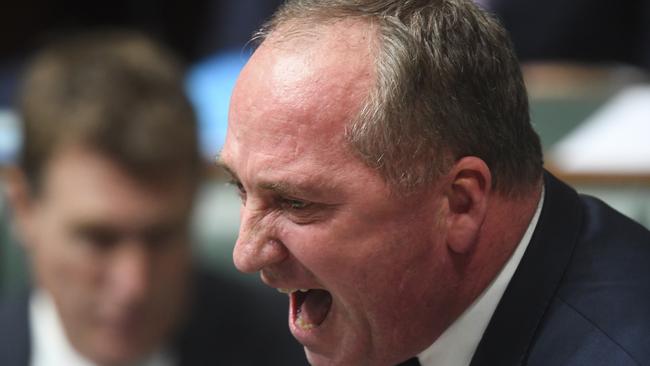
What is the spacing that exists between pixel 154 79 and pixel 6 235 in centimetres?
42

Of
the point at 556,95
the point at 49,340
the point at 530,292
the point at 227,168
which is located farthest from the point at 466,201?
the point at 556,95

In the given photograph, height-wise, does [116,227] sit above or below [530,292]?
below

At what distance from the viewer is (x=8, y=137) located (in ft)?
8.06

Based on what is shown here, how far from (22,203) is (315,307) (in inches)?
45.0

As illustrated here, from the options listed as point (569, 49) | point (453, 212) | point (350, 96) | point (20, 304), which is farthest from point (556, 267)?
point (569, 49)

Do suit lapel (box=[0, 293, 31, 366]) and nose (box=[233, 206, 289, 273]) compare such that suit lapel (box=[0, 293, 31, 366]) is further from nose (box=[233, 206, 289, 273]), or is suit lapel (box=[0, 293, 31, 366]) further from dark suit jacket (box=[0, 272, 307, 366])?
nose (box=[233, 206, 289, 273])

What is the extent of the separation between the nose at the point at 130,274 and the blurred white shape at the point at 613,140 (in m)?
0.68

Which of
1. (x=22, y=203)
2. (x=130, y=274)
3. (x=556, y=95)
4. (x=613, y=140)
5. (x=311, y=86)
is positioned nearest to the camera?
(x=311, y=86)

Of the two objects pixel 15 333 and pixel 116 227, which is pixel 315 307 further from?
pixel 15 333

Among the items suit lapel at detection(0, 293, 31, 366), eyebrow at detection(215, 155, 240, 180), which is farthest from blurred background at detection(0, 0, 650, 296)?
eyebrow at detection(215, 155, 240, 180)

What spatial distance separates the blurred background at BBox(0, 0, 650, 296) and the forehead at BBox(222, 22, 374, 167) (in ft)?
2.41

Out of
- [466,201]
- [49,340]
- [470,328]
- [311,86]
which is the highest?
[311,86]

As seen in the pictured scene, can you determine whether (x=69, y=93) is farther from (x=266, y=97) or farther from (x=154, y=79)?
(x=266, y=97)

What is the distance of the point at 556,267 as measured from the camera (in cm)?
98
